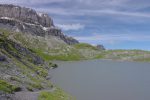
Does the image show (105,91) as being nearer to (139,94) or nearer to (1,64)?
(139,94)

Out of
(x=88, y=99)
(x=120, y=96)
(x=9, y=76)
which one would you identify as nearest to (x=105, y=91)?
(x=120, y=96)

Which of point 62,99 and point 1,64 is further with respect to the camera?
point 1,64

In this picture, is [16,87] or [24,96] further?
[16,87]

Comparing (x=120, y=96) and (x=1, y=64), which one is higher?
(x=1, y=64)

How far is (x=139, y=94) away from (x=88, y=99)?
21.2 metres

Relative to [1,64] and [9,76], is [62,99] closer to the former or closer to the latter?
[9,76]

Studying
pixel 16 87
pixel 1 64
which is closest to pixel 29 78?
pixel 1 64

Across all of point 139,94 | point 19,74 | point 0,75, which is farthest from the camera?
point 139,94

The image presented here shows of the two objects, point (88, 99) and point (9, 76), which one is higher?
point (9, 76)

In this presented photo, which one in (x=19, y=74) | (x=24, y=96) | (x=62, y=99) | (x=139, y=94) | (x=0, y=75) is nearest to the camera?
(x=24, y=96)

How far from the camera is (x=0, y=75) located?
266 ft

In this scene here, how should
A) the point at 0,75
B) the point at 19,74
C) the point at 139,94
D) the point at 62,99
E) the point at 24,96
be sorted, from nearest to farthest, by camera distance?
the point at 24,96, the point at 62,99, the point at 0,75, the point at 19,74, the point at 139,94

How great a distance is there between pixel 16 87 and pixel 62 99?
1171cm

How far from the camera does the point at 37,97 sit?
70.9 m
